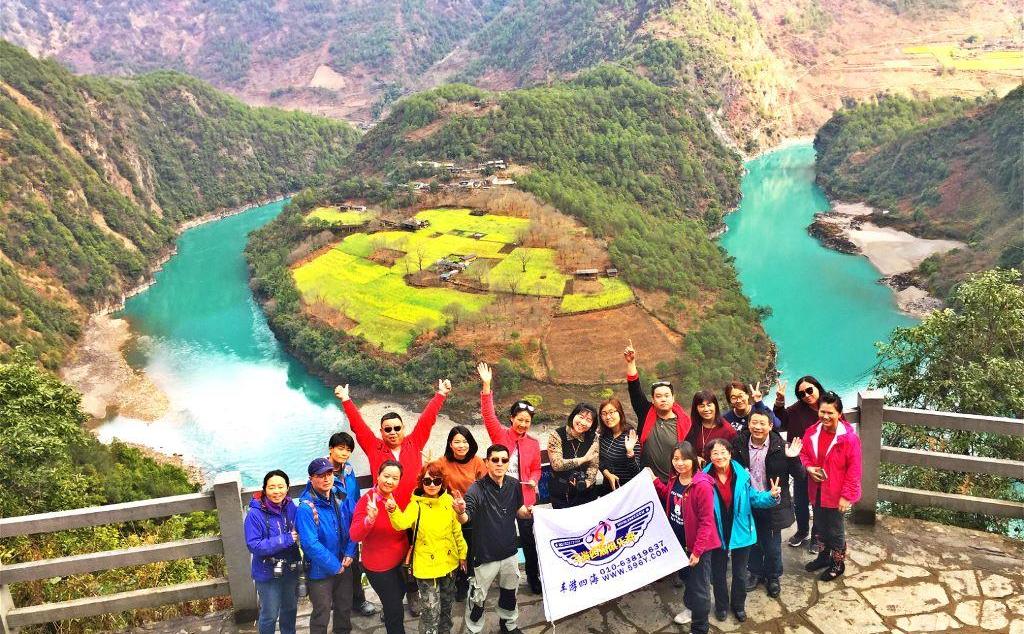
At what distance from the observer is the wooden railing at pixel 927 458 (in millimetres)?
6203

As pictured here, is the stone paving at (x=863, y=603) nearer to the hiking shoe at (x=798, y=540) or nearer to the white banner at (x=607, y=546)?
the hiking shoe at (x=798, y=540)

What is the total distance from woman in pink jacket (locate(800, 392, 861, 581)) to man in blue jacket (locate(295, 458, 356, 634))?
11.5 ft

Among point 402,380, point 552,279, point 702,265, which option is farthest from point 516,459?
point 702,265

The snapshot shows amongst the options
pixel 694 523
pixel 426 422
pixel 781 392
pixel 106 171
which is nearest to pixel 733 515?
pixel 694 523

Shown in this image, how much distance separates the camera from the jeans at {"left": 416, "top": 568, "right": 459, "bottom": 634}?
17.4ft

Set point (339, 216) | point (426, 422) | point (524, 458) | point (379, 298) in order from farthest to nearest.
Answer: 1. point (339, 216)
2. point (379, 298)
3. point (426, 422)
4. point (524, 458)

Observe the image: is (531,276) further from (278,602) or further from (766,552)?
(278,602)

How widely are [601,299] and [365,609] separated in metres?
37.5

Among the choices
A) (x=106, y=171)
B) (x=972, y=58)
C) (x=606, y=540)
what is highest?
(x=972, y=58)

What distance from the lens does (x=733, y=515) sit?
5504 mm

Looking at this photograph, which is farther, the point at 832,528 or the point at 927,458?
the point at 927,458

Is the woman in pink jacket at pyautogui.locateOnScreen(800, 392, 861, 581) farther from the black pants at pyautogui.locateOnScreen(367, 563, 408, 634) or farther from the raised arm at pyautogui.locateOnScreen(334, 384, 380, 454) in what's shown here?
the raised arm at pyautogui.locateOnScreen(334, 384, 380, 454)

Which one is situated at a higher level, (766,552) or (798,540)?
(766,552)

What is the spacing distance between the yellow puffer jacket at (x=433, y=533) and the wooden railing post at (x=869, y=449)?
344 cm
